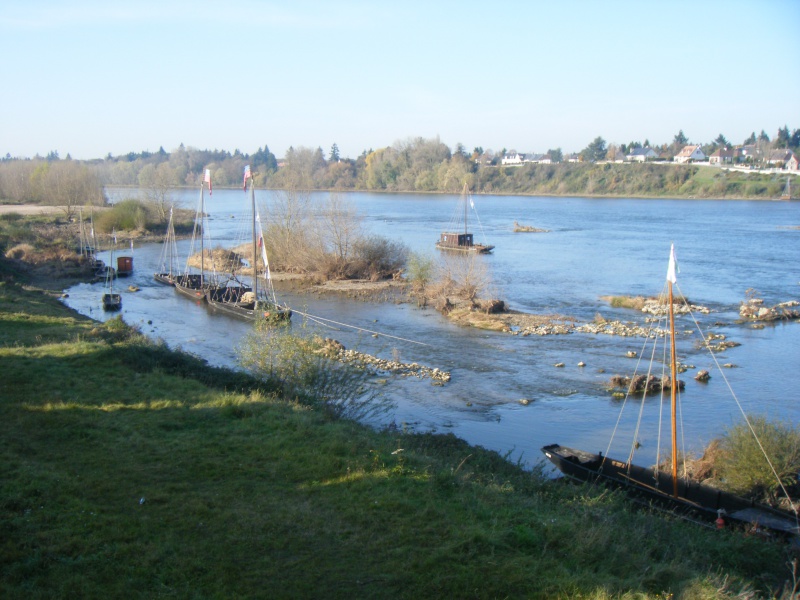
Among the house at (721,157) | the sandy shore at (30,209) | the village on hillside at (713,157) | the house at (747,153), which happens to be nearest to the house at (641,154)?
the village on hillside at (713,157)

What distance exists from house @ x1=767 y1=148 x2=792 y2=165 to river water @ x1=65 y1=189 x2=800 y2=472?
7173cm

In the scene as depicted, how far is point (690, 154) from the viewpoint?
14938cm

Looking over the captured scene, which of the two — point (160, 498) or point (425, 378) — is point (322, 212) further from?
point (160, 498)

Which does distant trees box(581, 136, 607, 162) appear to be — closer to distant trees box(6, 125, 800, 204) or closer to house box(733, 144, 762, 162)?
distant trees box(6, 125, 800, 204)

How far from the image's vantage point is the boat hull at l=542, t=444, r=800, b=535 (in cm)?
1112

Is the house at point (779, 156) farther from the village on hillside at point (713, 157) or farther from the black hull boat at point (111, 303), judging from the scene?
the black hull boat at point (111, 303)

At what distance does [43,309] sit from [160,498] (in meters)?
18.6

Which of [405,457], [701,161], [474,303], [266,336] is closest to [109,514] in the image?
[405,457]

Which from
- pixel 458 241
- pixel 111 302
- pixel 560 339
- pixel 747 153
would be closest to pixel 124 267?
pixel 111 302

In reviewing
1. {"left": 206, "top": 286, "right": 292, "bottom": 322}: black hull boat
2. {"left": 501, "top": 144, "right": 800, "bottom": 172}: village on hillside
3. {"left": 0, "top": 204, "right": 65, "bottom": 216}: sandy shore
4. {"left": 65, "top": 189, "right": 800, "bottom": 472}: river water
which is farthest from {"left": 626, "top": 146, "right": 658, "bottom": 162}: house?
{"left": 206, "top": 286, "right": 292, "bottom": 322}: black hull boat

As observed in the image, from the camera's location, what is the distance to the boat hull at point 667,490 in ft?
36.5

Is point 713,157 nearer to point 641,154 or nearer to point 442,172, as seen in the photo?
point 641,154

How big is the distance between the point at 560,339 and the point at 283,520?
68.1 ft

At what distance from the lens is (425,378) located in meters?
20.8
